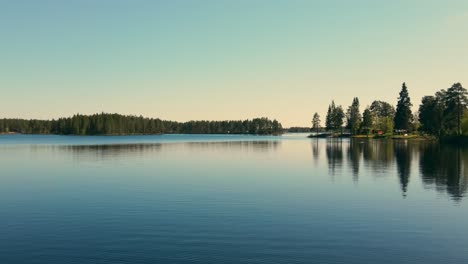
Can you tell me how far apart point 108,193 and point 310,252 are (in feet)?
83.1

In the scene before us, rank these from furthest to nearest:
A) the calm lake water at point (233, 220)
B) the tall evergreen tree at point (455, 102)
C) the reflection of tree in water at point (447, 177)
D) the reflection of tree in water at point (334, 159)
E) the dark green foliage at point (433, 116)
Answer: the dark green foliage at point (433, 116) < the tall evergreen tree at point (455, 102) < the reflection of tree in water at point (334, 159) < the reflection of tree in water at point (447, 177) < the calm lake water at point (233, 220)

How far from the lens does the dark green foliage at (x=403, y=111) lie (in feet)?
632

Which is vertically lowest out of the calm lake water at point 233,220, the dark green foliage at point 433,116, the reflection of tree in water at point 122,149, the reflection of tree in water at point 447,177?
the calm lake water at point 233,220

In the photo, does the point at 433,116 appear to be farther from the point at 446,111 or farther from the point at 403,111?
the point at 403,111

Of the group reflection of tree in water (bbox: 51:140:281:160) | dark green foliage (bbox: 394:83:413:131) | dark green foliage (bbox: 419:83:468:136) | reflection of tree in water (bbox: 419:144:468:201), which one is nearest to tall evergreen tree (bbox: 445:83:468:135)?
dark green foliage (bbox: 419:83:468:136)

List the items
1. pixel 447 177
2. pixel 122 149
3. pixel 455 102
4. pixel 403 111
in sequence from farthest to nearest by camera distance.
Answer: pixel 403 111 < pixel 455 102 < pixel 122 149 < pixel 447 177

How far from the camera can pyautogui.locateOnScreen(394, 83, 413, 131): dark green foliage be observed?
193m

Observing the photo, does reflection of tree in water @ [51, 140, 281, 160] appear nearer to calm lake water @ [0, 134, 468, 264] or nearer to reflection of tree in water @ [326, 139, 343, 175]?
reflection of tree in water @ [326, 139, 343, 175]

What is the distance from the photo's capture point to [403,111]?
193500 mm

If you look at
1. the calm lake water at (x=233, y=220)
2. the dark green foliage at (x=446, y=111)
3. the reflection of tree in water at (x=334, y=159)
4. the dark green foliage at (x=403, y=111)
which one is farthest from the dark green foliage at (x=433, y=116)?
the calm lake water at (x=233, y=220)

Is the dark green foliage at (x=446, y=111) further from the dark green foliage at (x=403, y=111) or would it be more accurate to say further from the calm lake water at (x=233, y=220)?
the calm lake water at (x=233, y=220)

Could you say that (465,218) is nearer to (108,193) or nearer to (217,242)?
(217,242)

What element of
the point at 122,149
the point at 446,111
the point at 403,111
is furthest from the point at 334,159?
the point at 403,111

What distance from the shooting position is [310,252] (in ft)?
67.5
